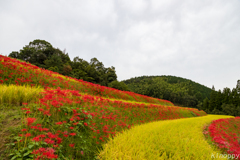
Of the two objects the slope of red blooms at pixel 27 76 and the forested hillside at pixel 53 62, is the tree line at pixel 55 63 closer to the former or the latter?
the forested hillside at pixel 53 62

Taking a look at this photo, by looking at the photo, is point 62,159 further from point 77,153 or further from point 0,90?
point 0,90

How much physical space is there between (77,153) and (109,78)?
1518 inches

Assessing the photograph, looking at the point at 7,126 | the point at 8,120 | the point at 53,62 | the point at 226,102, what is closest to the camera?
the point at 7,126

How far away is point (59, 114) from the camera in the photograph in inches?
136

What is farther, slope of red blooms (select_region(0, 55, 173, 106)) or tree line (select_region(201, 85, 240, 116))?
tree line (select_region(201, 85, 240, 116))

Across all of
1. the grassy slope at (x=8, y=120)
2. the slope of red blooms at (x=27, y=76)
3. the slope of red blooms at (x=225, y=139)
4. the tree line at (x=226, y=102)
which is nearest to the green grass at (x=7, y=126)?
the grassy slope at (x=8, y=120)

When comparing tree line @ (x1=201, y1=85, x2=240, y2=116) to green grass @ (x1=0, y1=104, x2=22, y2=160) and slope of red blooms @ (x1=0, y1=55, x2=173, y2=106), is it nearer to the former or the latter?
slope of red blooms @ (x1=0, y1=55, x2=173, y2=106)

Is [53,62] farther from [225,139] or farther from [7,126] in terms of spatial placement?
[225,139]

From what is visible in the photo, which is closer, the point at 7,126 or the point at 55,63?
the point at 7,126

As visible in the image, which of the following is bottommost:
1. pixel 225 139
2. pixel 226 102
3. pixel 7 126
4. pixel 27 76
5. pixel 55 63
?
pixel 225 139

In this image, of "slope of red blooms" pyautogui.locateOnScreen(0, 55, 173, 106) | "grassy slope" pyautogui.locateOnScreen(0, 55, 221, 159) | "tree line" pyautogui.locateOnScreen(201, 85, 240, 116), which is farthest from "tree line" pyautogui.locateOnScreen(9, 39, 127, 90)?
"tree line" pyautogui.locateOnScreen(201, 85, 240, 116)

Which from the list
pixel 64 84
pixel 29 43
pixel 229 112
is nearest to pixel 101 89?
pixel 64 84

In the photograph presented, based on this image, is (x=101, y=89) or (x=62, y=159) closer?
(x=62, y=159)

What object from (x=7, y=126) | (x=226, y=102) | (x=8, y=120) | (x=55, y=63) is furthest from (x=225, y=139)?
(x=226, y=102)
